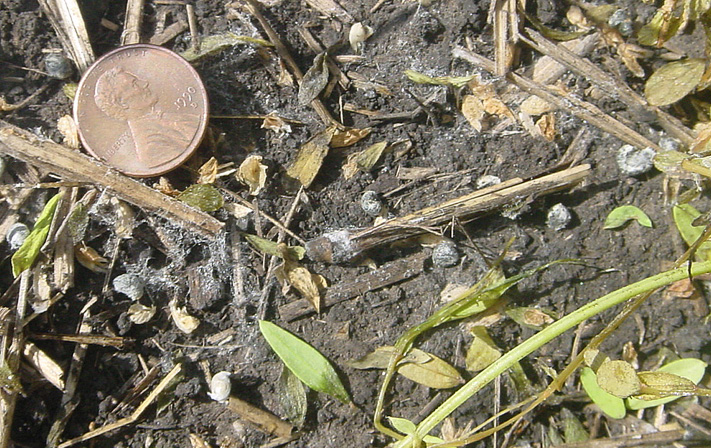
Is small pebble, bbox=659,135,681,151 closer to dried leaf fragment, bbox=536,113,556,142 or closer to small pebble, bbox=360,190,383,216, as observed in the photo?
dried leaf fragment, bbox=536,113,556,142

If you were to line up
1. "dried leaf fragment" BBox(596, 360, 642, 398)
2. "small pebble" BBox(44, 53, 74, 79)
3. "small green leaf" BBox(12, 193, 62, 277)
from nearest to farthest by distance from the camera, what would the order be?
"dried leaf fragment" BBox(596, 360, 642, 398) → "small green leaf" BBox(12, 193, 62, 277) → "small pebble" BBox(44, 53, 74, 79)

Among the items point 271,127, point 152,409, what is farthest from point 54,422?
point 271,127

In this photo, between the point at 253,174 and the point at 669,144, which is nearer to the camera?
the point at 253,174

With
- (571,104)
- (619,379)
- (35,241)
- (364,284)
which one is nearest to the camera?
(619,379)

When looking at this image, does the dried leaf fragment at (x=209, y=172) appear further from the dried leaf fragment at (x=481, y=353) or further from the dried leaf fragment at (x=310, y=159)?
the dried leaf fragment at (x=481, y=353)

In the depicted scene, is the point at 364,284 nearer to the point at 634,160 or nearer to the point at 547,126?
the point at 547,126

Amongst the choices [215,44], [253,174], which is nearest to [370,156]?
[253,174]

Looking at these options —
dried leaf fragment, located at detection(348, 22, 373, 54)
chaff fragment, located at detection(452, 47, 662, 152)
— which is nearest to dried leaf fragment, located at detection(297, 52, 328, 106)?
dried leaf fragment, located at detection(348, 22, 373, 54)
